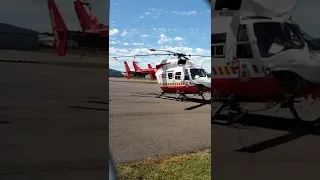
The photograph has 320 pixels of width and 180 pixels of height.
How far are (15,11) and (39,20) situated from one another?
0.12m

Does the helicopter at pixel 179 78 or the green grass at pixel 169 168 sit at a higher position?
the helicopter at pixel 179 78

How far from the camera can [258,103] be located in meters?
2.08

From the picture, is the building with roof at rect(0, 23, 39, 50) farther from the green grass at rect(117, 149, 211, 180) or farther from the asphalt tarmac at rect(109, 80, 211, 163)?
the green grass at rect(117, 149, 211, 180)

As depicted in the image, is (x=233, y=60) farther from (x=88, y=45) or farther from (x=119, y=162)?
(x=119, y=162)

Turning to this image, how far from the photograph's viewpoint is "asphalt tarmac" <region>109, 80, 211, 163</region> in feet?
8.81

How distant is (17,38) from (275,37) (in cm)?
145

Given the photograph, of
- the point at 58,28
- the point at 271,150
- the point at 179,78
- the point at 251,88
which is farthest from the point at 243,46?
the point at 179,78

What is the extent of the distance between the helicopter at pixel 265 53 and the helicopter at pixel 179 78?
1.22 m

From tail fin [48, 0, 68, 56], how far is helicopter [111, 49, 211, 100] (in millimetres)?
1567

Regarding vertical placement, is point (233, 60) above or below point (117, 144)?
above

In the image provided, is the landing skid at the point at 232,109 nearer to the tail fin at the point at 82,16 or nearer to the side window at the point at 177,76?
the tail fin at the point at 82,16

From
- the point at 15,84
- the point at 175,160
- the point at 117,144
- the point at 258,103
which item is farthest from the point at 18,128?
the point at 175,160

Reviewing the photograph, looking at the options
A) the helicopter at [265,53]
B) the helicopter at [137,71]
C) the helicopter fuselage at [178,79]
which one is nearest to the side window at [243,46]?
the helicopter at [265,53]

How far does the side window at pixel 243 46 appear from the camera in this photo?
2.00 metres
